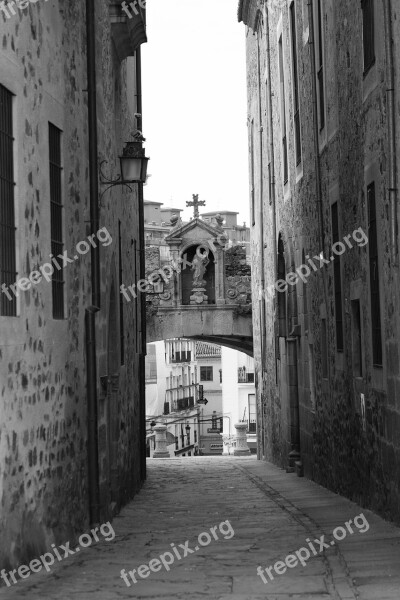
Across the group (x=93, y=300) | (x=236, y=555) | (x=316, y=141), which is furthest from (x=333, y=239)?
(x=236, y=555)

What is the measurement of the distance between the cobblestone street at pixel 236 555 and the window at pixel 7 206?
1.87 m

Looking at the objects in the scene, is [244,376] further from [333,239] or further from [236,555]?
[236,555]

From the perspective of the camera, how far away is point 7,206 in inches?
305

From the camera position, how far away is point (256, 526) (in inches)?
419

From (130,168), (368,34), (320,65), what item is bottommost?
(130,168)

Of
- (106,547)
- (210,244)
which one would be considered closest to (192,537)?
(106,547)

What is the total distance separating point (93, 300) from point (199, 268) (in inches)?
781

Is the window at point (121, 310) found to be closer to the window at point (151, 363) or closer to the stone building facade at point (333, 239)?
the stone building facade at point (333, 239)

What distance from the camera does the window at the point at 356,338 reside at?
12250mm

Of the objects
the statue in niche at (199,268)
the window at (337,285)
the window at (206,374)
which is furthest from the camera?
the window at (206,374)

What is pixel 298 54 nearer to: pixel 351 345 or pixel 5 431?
pixel 351 345

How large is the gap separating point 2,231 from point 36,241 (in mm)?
881

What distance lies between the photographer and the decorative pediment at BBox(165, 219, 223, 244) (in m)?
30.7

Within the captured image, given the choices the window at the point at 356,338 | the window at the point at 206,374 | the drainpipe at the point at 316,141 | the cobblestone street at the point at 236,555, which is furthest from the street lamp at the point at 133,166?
the window at the point at 206,374
